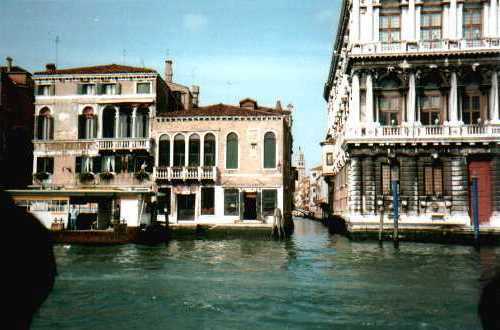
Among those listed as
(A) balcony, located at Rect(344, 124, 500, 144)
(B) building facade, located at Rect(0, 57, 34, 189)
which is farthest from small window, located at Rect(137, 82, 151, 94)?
(A) balcony, located at Rect(344, 124, 500, 144)

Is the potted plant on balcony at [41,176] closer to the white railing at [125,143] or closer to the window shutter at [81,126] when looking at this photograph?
the window shutter at [81,126]

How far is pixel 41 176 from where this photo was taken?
27.0 m

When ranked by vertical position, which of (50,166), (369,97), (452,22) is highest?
(452,22)

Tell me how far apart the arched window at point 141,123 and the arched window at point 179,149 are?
64.3 inches

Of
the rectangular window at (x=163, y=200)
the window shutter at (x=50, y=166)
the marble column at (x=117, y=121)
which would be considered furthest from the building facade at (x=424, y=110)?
the window shutter at (x=50, y=166)

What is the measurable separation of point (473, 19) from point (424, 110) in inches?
164

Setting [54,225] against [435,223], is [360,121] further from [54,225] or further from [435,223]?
[54,225]

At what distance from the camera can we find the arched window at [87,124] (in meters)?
27.1

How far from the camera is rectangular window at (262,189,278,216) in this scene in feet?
84.4

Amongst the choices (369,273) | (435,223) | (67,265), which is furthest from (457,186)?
(67,265)

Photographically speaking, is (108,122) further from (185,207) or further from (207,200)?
(207,200)

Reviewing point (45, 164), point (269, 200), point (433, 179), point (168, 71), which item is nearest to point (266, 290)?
point (433, 179)

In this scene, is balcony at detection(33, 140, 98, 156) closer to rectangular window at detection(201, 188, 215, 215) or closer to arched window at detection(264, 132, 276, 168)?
rectangular window at detection(201, 188, 215, 215)

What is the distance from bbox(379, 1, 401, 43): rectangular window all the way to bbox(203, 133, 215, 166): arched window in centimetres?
953
